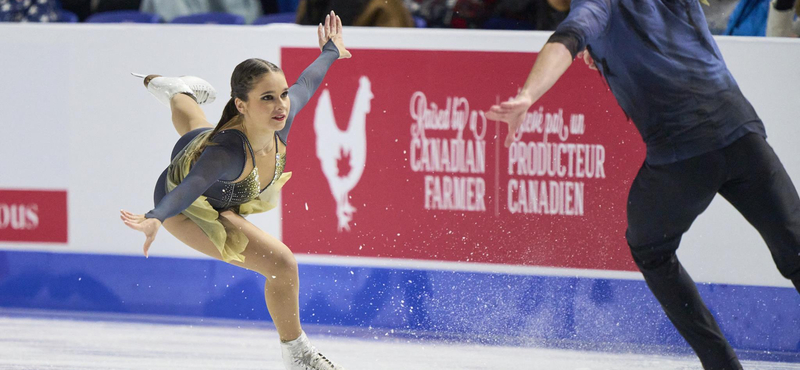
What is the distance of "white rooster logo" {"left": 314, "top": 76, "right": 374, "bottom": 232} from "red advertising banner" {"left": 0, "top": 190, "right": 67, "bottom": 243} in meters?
1.32

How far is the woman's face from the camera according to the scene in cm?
327

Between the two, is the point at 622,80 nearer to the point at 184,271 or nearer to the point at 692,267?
the point at 692,267

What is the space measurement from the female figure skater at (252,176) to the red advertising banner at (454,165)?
0.74 m

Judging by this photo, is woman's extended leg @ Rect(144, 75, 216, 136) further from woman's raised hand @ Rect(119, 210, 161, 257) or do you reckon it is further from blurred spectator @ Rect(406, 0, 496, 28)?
blurred spectator @ Rect(406, 0, 496, 28)

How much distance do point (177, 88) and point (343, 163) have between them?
900mm

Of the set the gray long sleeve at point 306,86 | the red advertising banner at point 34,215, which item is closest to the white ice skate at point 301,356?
the gray long sleeve at point 306,86

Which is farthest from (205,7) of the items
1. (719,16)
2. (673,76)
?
(673,76)

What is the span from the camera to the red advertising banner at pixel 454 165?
4188 mm

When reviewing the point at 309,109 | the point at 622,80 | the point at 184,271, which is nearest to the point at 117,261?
the point at 184,271

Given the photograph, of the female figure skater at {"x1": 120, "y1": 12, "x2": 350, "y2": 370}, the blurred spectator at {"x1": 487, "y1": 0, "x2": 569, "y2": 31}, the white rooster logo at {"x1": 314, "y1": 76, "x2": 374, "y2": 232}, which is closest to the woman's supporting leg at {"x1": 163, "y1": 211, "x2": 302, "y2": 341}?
the female figure skater at {"x1": 120, "y1": 12, "x2": 350, "y2": 370}

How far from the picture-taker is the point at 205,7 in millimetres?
5840

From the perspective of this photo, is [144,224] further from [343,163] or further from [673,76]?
[343,163]

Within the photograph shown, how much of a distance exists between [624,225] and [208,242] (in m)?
1.77

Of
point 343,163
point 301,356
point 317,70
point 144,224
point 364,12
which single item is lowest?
point 301,356
